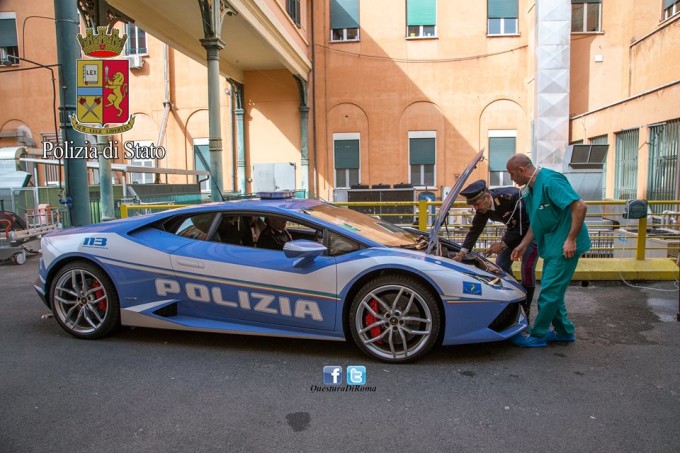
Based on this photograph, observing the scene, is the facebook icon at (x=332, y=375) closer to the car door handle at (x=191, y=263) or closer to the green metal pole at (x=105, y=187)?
the car door handle at (x=191, y=263)

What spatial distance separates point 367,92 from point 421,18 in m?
3.53

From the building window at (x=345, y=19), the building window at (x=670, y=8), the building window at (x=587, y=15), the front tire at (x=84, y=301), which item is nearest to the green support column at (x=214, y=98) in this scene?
the front tire at (x=84, y=301)

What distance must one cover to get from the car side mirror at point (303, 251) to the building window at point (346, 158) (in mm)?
16886

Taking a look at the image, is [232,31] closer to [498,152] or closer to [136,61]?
[136,61]

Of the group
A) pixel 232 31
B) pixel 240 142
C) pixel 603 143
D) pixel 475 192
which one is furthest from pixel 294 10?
pixel 475 192

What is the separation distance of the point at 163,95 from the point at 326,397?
20.0 m

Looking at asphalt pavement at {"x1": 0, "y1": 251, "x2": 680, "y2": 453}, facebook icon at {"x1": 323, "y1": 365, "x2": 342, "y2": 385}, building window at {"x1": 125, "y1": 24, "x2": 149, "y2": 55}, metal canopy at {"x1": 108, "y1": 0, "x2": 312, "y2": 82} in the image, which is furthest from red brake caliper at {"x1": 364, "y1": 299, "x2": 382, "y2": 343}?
building window at {"x1": 125, "y1": 24, "x2": 149, "y2": 55}

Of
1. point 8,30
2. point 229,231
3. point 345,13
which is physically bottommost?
point 229,231

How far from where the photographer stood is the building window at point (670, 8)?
1524cm

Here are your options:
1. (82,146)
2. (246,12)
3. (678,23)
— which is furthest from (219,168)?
(678,23)

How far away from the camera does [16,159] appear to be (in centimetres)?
1360

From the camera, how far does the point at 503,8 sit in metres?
19.7

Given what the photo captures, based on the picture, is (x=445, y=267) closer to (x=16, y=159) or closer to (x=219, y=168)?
(x=219, y=168)

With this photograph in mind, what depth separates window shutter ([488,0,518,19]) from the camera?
1969cm
